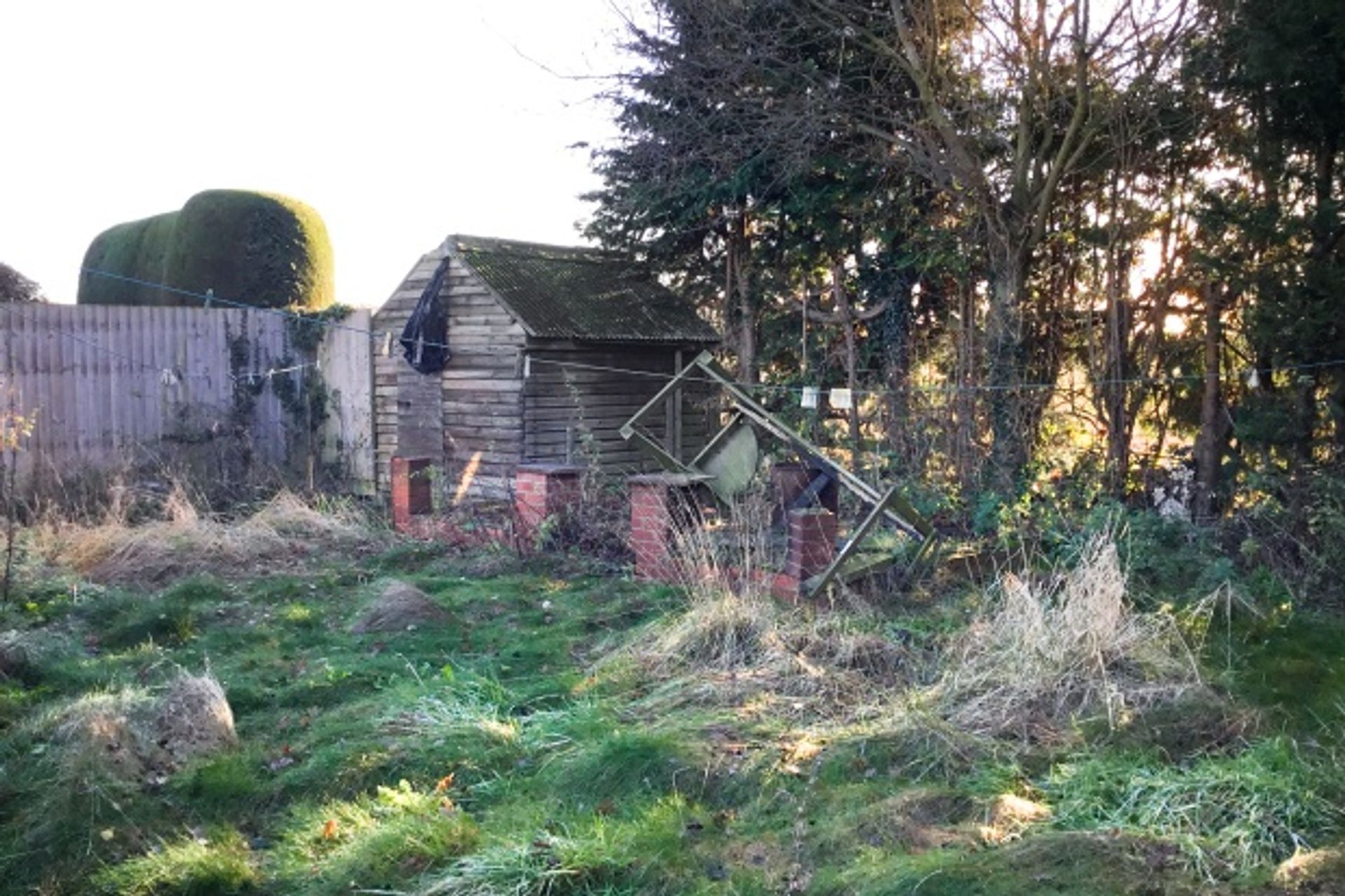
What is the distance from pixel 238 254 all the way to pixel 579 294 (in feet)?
19.6

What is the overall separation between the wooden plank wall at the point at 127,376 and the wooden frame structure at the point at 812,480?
722 cm

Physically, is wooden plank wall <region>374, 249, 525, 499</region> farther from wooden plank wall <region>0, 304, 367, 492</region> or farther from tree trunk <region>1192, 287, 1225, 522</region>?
tree trunk <region>1192, 287, 1225, 522</region>

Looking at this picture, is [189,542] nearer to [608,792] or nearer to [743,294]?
[608,792]

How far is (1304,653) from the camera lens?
19.6 feet

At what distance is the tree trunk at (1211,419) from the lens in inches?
381

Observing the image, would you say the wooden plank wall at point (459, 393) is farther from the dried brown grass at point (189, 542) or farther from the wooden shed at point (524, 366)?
the dried brown grass at point (189, 542)

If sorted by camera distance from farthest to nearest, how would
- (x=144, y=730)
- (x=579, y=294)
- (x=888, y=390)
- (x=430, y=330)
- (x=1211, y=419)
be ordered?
1. (x=579, y=294)
2. (x=430, y=330)
3. (x=888, y=390)
4. (x=1211, y=419)
5. (x=144, y=730)

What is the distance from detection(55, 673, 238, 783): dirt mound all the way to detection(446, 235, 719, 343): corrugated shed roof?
25.1 feet

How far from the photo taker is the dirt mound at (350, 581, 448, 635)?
23.3 feet

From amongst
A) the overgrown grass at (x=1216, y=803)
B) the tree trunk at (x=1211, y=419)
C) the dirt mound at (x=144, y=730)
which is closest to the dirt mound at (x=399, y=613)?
the dirt mound at (x=144, y=730)

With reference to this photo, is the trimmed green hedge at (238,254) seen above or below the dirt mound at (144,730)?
above

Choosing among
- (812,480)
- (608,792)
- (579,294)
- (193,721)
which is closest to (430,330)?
(579,294)

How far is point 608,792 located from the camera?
4.49 metres

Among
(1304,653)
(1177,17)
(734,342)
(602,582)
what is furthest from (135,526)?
(1177,17)
